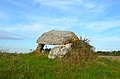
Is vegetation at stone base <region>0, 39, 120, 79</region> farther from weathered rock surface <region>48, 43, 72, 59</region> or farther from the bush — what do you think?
weathered rock surface <region>48, 43, 72, 59</region>

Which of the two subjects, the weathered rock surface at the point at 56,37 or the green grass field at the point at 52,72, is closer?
the green grass field at the point at 52,72

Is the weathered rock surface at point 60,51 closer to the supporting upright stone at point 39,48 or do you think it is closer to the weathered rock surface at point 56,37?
the weathered rock surface at point 56,37

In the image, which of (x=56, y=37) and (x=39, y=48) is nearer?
(x=56, y=37)

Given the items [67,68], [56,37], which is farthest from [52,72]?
[56,37]

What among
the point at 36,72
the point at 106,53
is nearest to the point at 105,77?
the point at 36,72

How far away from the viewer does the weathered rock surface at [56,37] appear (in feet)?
70.1

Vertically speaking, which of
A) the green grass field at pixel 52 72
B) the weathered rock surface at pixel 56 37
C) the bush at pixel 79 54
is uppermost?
the weathered rock surface at pixel 56 37

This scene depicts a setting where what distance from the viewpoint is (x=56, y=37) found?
21.8 m

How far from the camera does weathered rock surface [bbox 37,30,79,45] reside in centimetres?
2136

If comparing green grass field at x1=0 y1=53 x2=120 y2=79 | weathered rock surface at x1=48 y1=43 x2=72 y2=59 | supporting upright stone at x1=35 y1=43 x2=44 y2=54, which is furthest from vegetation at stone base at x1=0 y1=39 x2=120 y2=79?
supporting upright stone at x1=35 y1=43 x2=44 y2=54

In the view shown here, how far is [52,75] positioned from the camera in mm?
14227

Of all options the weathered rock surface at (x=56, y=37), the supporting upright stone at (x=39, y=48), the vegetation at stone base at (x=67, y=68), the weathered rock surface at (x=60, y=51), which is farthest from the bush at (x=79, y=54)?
the supporting upright stone at (x=39, y=48)

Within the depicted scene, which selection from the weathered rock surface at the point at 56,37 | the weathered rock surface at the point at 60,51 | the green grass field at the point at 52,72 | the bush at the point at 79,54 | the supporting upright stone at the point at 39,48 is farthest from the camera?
the supporting upright stone at the point at 39,48

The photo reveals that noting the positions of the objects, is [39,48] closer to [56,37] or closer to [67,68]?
[56,37]
